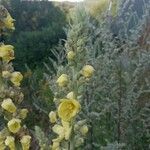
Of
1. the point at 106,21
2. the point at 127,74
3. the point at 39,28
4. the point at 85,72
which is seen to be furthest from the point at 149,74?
the point at 39,28

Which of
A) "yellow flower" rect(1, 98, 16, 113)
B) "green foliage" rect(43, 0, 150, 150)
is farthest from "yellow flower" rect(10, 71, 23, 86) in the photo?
"green foliage" rect(43, 0, 150, 150)

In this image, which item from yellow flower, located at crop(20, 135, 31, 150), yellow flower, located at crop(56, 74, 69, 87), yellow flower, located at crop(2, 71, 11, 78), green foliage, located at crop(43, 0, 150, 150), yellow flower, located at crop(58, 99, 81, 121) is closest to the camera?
yellow flower, located at crop(58, 99, 81, 121)

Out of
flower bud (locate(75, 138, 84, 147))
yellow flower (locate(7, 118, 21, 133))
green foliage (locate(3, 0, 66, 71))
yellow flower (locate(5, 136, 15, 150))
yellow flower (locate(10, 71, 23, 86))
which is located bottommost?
green foliage (locate(3, 0, 66, 71))

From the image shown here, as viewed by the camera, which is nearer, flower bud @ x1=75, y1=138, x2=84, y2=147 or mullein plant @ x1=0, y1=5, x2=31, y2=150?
flower bud @ x1=75, y1=138, x2=84, y2=147

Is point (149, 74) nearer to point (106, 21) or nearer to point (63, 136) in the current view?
point (106, 21)

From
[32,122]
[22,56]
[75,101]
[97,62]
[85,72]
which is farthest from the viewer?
[22,56]

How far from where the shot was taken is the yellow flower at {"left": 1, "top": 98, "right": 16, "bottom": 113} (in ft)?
9.11

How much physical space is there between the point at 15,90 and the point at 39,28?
403 inches

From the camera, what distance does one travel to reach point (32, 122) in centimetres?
631

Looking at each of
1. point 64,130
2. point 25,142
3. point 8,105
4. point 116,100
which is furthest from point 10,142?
point 116,100

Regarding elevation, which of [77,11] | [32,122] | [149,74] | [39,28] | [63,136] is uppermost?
[77,11]

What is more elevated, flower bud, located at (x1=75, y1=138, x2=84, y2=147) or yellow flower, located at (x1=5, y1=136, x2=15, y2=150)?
flower bud, located at (x1=75, y1=138, x2=84, y2=147)

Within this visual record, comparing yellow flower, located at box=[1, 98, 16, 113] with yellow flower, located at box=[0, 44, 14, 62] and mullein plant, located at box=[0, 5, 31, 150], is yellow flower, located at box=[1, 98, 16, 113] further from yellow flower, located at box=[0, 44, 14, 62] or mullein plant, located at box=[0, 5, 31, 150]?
yellow flower, located at box=[0, 44, 14, 62]

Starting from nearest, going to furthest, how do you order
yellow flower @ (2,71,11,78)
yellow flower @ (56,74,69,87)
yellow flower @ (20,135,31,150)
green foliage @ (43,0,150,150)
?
1. yellow flower @ (56,74,69,87)
2. yellow flower @ (20,135,31,150)
3. yellow flower @ (2,71,11,78)
4. green foliage @ (43,0,150,150)
